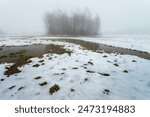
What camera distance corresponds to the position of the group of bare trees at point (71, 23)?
Answer: 58.1m

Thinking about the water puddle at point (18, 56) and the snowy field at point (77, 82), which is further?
the water puddle at point (18, 56)

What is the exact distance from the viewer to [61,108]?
13.1 ft

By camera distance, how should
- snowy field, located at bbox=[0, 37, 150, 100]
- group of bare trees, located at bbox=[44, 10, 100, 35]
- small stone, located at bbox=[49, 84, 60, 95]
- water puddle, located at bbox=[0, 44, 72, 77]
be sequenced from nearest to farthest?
snowy field, located at bbox=[0, 37, 150, 100]
small stone, located at bbox=[49, 84, 60, 95]
water puddle, located at bbox=[0, 44, 72, 77]
group of bare trees, located at bbox=[44, 10, 100, 35]

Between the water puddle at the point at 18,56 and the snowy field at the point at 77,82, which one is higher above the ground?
the snowy field at the point at 77,82

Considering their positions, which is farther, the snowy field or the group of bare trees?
the group of bare trees

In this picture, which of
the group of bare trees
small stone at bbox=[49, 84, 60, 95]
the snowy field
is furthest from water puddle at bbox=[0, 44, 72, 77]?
the group of bare trees

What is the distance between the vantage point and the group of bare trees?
58062mm

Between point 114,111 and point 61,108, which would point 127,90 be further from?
point 61,108

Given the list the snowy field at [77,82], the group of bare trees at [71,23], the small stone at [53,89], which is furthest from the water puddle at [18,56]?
the group of bare trees at [71,23]

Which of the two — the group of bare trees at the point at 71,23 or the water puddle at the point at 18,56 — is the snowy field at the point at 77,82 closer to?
the water puddle at the point at 18,56

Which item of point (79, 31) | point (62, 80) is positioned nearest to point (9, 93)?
point (62, 80)

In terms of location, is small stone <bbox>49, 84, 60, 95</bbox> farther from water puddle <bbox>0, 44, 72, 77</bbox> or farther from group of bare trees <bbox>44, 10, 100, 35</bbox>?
group of bare trees <bbox>44, 10, 100, 35</bbox>

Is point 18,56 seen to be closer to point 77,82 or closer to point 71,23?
point 77,82

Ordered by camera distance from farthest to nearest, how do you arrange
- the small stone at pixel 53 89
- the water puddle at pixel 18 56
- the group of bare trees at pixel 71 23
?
the group of bare trees at pixel 71 23 → the water puddle at pixel 18 56 → the small stone at pixel 53 89
